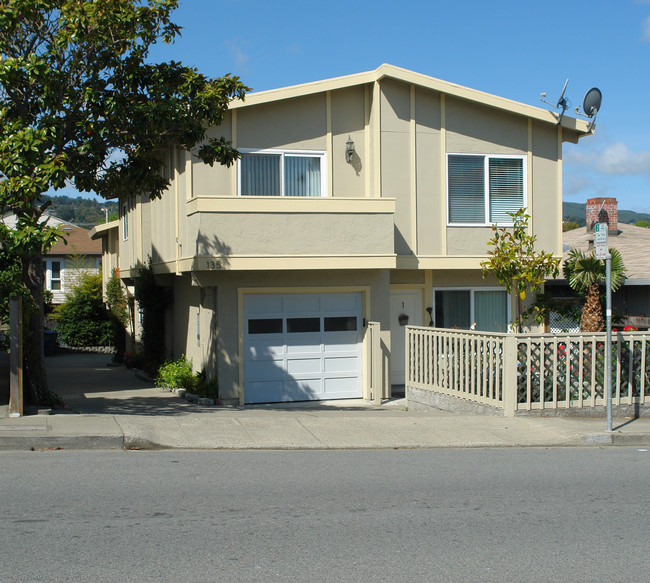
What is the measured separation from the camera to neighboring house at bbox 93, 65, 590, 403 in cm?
1533

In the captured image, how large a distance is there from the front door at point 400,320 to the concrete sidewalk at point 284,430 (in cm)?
311

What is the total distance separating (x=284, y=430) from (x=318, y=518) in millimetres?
4549

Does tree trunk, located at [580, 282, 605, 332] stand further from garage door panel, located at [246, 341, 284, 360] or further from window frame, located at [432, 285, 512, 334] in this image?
garage door panel, located at [246, 341, 284, 360]

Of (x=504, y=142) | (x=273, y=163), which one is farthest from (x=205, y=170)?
(x=504, y=142)

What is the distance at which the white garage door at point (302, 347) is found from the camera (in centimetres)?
1570

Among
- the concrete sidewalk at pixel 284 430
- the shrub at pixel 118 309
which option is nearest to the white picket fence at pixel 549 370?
the concrete sidewalk at pixel 284 430

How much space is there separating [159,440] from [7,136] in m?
5.36

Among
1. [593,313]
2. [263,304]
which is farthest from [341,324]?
A: [593,313]

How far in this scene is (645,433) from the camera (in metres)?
11.2


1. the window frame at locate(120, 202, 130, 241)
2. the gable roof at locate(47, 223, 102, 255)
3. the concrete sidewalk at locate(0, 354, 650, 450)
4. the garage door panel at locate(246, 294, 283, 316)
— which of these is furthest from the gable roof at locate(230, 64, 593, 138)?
the gable roof at locate(47, 223, 102, 255)

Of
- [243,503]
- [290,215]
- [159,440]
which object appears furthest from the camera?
[290,215]

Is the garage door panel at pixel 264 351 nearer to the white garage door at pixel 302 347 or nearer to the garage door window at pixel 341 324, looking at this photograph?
the white garage door at pixel 302 347

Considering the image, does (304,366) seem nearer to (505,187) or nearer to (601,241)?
(505,187)

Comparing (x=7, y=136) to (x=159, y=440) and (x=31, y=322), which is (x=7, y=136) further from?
(x=159, y=440)
